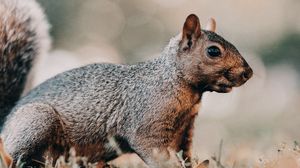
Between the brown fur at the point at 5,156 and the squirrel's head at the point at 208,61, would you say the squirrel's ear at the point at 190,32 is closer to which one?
the squirrel's head at the point at 208,61

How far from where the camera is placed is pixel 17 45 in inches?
173

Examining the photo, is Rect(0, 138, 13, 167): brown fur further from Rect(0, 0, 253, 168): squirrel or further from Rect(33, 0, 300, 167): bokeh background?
Rect(33, 0, 300, 167): bokeh background

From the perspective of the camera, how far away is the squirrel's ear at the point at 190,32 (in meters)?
3.84

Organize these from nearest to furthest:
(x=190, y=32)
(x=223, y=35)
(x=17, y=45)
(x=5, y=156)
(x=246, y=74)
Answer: (x=5, y=156), (x=246, y=74), (x=190, y=32), (x=17, y=45), (x=223, y=35)

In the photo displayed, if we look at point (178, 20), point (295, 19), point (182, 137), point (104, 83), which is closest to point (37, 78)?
point (104, 83)

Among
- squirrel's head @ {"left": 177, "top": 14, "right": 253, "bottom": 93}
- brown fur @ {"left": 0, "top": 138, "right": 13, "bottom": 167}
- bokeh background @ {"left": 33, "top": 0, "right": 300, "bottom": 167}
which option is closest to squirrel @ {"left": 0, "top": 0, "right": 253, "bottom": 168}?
squirrel's head @ {"left": 177, "top": 14, "right": 253, "bottom": 93}

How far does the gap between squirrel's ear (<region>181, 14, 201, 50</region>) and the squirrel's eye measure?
10 cm

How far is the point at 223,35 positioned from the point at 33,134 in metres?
5.84

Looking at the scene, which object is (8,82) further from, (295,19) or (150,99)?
(295,19)

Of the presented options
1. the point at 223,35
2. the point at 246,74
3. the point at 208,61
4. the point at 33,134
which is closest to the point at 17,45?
the point at 33,134

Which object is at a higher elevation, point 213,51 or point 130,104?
point 213,51

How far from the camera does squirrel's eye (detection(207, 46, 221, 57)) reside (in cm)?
378

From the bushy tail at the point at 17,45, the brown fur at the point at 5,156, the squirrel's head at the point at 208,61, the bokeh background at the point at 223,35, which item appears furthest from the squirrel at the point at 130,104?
the bokeh background at the point at 223,35

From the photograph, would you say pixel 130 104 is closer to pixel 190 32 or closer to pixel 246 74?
pixel 190 32
